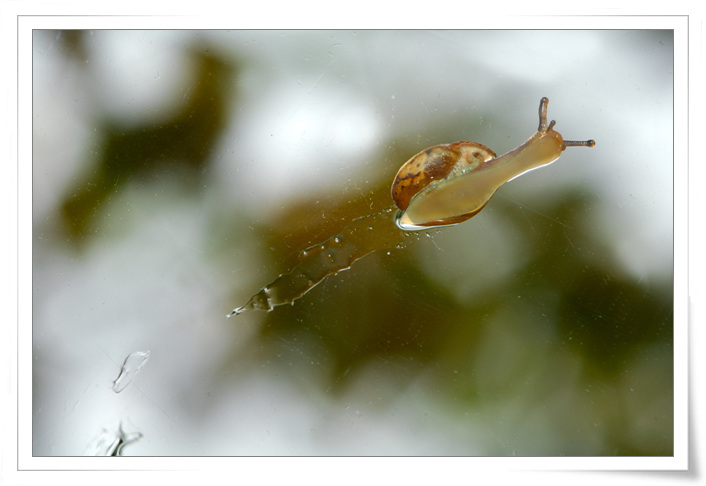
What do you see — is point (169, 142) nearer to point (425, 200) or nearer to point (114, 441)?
point (425, 200)

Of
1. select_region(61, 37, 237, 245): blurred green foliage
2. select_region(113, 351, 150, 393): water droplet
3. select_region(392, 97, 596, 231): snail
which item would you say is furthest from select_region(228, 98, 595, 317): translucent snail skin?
select_region(61, 37, 237, 245): blurred green foliage

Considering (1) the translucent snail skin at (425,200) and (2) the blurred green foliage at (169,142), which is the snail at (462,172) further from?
(2) the blurred green foliage at (169,142)

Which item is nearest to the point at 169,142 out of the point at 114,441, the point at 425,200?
the point at 425,200

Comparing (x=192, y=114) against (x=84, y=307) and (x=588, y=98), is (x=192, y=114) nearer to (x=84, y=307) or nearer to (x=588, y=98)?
(x=84, y=307)

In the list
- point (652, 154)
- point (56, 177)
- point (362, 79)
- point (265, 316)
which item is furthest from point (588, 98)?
point (56, 177)

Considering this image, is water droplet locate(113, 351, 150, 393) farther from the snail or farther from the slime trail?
the snail

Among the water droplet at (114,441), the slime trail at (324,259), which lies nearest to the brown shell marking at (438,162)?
the slime trail at (324,259)


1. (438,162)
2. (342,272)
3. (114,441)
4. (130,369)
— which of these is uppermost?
(438,162)
